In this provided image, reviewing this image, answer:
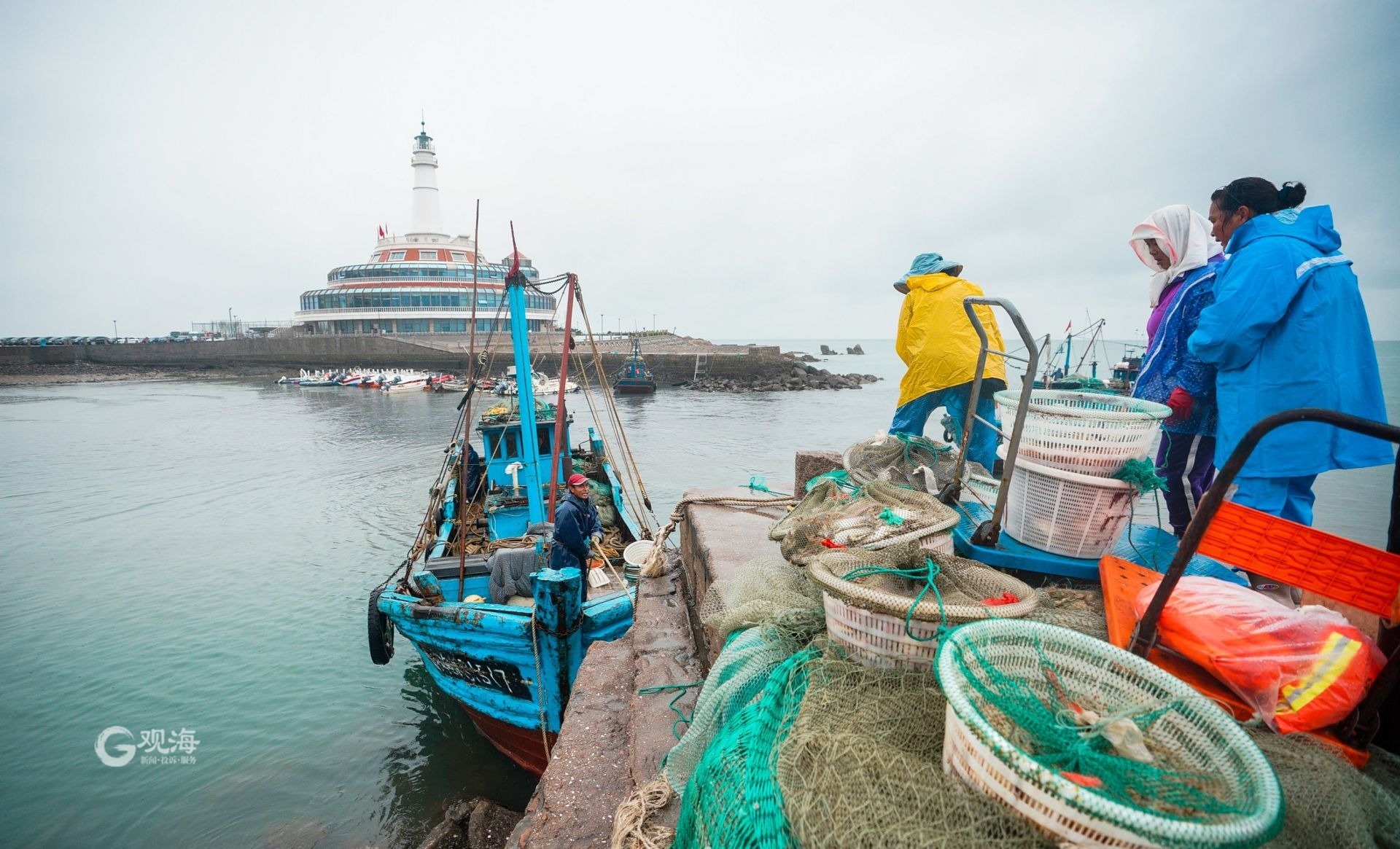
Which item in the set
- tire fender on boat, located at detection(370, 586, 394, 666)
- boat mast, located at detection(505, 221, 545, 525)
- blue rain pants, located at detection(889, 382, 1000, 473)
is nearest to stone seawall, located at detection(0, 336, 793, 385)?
boat mast, located at detection(505, 221, 545, 525)

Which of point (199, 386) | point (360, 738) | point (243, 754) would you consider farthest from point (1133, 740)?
point (199, 386)

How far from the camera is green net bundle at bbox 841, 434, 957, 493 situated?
377 cm

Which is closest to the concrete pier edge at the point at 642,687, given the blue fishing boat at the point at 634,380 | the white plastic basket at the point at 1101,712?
the white plastic basket at the point at 1101,712

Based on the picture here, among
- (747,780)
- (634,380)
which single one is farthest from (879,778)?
(634,380)

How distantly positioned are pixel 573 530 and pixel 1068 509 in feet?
14.5

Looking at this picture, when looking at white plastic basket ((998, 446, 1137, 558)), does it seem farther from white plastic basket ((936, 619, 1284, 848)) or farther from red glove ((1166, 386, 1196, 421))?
white plastic basket ((936, 619, 1284, 848))

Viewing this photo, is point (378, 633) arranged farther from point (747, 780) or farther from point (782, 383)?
point (782, 383)

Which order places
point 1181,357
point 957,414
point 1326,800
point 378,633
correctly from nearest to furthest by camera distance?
point 1326,800 → point 1181,357 → point 957,414 → point 378,633

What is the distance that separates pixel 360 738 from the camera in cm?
763

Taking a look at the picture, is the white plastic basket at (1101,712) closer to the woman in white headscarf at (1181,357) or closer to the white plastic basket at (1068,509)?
the white plastic basket at (1068,509)

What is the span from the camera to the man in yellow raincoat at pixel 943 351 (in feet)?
13.0

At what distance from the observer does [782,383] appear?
50.8 m

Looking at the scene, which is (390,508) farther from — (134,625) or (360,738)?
(360,738)

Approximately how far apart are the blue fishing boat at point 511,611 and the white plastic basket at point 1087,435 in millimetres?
3864
